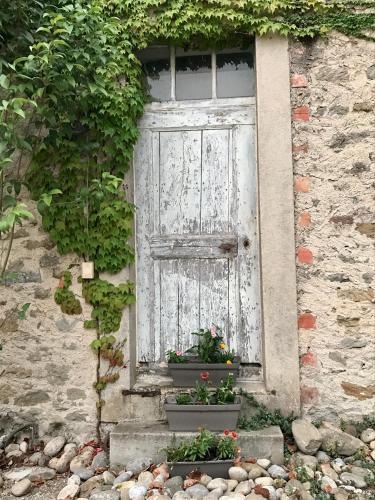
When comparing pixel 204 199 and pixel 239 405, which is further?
pixel 204 199

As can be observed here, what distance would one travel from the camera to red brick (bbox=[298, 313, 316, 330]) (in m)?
3.47

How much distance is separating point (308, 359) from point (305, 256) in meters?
0.73

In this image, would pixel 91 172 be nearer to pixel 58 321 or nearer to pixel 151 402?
pixel 58 321

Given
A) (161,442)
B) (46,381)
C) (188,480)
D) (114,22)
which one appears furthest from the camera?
(46,381)

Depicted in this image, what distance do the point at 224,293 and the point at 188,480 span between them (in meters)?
1.38

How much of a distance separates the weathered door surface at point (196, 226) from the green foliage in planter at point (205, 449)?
0.84 m

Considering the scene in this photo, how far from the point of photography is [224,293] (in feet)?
12.3

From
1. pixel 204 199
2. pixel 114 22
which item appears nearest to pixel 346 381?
pixel 204 199

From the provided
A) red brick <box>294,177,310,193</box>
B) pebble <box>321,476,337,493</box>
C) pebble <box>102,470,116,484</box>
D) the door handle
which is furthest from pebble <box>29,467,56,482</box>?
red brick <box>294,177,310,193</box>

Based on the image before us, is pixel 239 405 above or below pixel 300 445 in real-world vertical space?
above

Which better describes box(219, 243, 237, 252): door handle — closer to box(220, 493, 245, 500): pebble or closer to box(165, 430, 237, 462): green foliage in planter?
box(165, 430, 237, 462): green foliage in planter

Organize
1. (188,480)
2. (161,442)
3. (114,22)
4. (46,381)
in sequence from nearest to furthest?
(188,480) < (161,442) < (114,22) < (46,381)

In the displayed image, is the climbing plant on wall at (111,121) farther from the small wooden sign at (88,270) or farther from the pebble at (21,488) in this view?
the pebble at (21,488)

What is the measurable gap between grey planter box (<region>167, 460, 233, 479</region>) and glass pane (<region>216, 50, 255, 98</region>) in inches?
105
